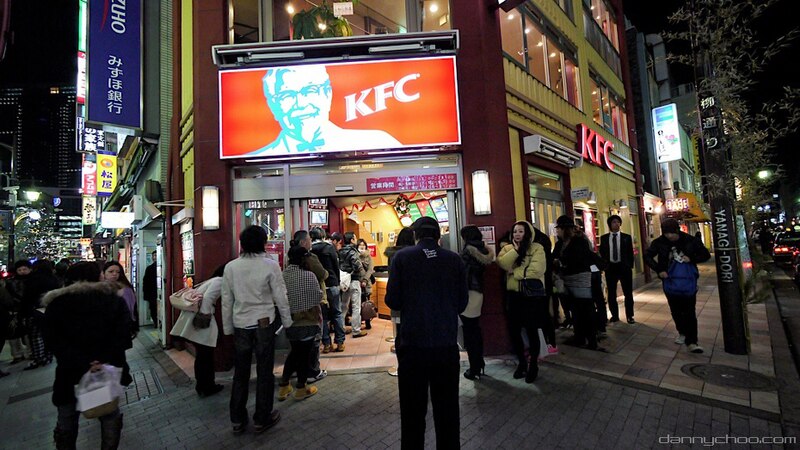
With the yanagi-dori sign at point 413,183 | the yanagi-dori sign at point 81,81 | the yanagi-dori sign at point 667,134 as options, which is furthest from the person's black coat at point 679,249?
the yanagi-dori sign at point 81,81

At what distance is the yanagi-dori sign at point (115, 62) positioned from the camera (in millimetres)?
7945

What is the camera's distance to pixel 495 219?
19.9 feet

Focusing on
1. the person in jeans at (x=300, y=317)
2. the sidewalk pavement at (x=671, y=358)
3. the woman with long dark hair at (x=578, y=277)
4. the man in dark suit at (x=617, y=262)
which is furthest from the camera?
the man in dark suit at (x=617, y=262)

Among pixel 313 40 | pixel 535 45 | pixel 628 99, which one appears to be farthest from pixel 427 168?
pixel 628 99

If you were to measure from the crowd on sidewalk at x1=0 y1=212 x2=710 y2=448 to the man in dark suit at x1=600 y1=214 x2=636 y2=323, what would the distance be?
2 cm

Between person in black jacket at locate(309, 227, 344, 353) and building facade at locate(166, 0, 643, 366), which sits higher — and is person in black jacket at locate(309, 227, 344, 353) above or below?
below

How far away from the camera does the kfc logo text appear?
6172mm

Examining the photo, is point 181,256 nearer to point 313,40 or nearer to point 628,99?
point 313,40

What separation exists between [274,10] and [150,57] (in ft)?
13.6

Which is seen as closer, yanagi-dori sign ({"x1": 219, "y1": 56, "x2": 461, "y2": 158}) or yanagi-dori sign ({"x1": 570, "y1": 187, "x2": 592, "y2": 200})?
yanagi-dori sign ({"x1": 219, "y1": 56, "x2": 461, "y2": 158})

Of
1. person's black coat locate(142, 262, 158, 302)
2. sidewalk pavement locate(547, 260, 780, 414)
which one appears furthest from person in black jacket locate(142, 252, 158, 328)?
sidewalk pavement locate(547, 260, 780, 414)

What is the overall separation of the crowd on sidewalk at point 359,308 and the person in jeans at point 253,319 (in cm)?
1

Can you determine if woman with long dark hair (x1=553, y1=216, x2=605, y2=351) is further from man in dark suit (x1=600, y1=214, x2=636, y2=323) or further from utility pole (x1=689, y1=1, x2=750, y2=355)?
man in dark suit (x1=600, y1=214, x2=636, y2=323)

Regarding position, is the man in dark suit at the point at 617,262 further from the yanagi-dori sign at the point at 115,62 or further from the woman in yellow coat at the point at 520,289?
the yanagi-dori sign at the point at 115,62
